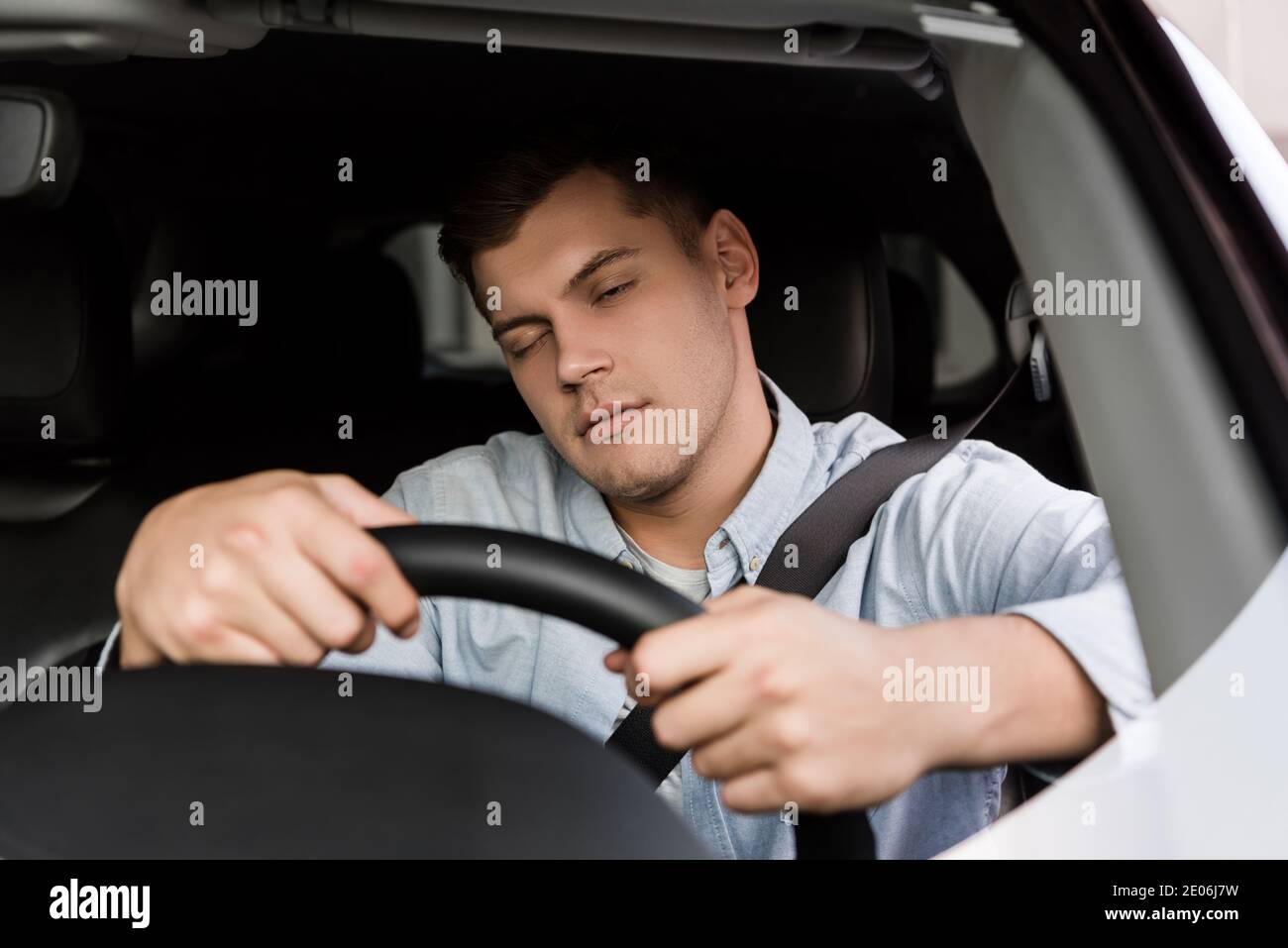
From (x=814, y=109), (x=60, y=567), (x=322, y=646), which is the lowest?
(x=322, y=646)

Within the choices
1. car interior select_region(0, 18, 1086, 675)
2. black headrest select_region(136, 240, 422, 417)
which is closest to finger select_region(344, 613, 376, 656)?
car interior select_region(0, 18, 1086, 675)

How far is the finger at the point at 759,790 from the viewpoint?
→ 0.60 meters

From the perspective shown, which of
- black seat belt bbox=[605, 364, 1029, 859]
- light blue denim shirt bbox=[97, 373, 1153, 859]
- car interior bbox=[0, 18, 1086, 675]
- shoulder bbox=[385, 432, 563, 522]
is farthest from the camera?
car interior bbox=[0, 18, 1086, 675]

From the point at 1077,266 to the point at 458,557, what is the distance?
43 centimetres

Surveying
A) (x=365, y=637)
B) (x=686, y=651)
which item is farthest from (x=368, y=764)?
(x=686, y=651)

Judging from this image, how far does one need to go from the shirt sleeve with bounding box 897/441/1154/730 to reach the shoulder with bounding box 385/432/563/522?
462 mm

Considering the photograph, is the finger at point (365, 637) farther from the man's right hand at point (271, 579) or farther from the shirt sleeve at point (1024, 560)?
the shirt sleeve at point (1024, 560)

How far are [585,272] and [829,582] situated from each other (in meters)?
0.42

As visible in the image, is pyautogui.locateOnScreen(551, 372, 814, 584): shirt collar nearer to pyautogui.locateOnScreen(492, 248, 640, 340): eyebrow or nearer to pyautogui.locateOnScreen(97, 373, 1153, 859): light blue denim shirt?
pyautogui.locateOnScreen(97, 373, 1153, 859): light blue denim shirt

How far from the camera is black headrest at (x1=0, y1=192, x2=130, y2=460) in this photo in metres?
1.45

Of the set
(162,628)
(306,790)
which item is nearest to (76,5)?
(162,628)

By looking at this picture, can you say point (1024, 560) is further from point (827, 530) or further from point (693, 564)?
point (693, 564)

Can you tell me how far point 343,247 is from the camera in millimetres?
2014
